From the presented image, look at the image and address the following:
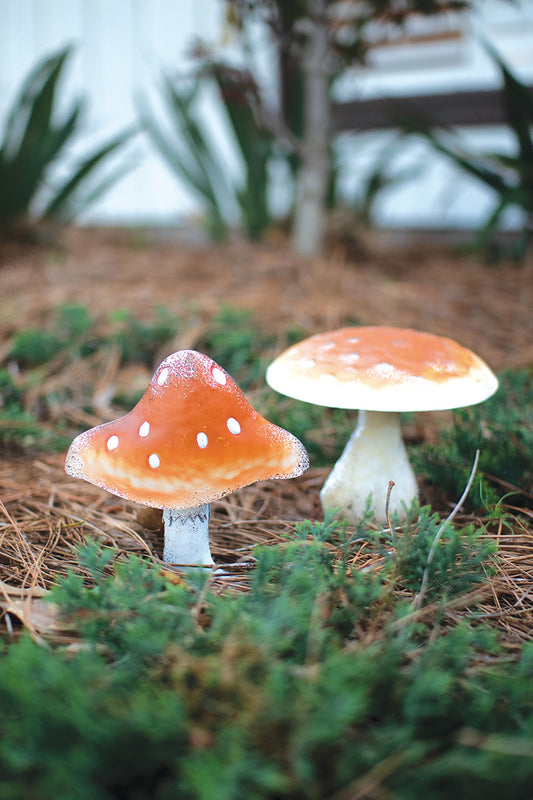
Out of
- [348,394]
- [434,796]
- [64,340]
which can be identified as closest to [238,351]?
[64,340]

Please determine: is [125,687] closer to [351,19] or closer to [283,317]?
[283,317]

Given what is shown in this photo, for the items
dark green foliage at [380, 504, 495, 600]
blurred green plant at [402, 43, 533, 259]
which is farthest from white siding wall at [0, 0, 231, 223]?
dark green foliage at [380, 504, 495, 600]

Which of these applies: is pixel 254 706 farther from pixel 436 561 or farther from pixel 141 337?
pixel 141 337

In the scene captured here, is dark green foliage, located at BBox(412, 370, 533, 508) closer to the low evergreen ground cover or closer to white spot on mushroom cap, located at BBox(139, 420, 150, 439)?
the low evergreen ground cover

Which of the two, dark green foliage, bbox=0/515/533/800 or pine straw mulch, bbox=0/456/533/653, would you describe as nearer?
dark green foliage, bbox=0/515/533/800

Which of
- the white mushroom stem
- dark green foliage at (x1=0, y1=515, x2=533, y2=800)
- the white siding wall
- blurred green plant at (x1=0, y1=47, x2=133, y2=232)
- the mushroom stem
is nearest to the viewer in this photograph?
dark green foliage at (x1=0, y1=515, x2=533, y2=800)

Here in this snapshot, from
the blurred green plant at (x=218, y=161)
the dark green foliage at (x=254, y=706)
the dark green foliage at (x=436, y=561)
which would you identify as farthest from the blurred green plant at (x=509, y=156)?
the dark green foliage at (x=254, y=706)

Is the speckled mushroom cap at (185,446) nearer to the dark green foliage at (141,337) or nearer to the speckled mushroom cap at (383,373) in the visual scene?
the speckled mushroom cap at (383,373)
